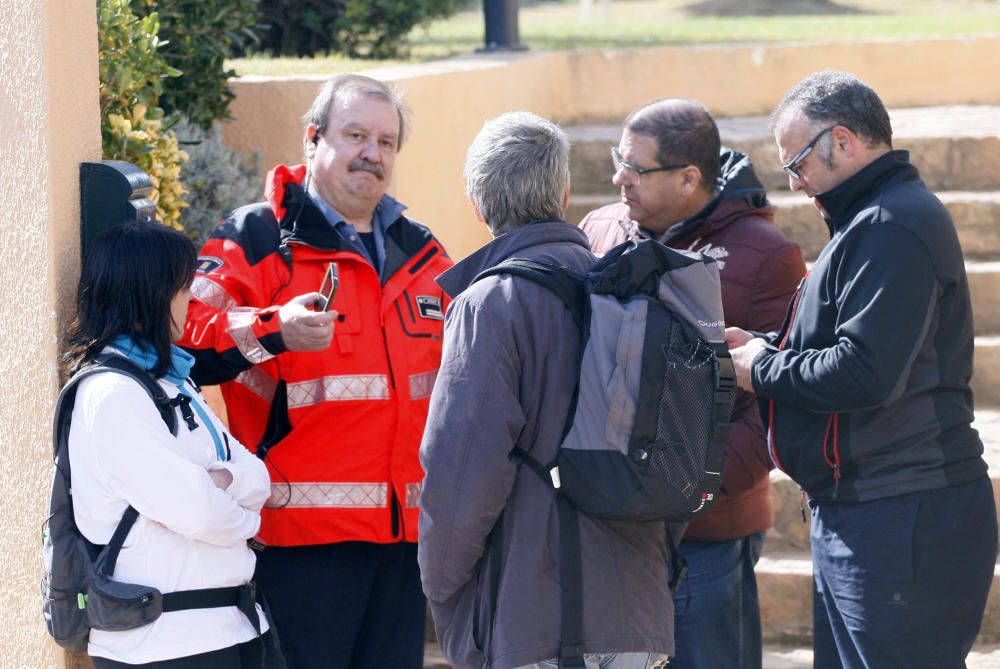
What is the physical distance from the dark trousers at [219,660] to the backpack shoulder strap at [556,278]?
39.7 inches

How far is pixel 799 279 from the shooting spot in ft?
12.3

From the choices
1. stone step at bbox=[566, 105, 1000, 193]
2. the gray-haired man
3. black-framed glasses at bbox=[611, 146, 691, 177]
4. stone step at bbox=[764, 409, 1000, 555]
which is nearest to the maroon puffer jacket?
black-framed glasses at bbox=[611, 146, 691, 177]

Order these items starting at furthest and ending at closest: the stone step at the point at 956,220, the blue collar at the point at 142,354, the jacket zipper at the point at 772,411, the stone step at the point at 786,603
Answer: the stone step at the point at 956,220 < the stone step at the point at 786,603 < the jacket zipper at the point at 772,411 < the blue collar at the point at 142,354

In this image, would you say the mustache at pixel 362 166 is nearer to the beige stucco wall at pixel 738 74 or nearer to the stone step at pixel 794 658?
the stone step at pixel 794 658

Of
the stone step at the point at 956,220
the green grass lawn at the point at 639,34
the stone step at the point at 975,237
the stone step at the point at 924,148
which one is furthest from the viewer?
the green grass lawn at the point at 639,34

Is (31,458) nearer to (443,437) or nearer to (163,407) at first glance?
(163,407)

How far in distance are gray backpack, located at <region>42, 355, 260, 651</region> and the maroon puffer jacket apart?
149cm

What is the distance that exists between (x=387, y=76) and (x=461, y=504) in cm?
301

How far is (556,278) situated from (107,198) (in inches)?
46.9

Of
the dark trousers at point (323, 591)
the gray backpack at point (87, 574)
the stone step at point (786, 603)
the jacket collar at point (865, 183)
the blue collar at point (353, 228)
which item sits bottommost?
the stone step at point (786, 603)

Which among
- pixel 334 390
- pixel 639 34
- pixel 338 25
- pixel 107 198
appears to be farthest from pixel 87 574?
pixel 639 34

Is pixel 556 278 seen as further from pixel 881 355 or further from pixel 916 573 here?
pixel 916 573

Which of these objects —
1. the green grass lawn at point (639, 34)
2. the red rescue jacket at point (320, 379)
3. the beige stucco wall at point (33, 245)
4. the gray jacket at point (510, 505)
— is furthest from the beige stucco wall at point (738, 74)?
the gray jacket at point (510, 505)

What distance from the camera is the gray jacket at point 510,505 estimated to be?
2.71 m
